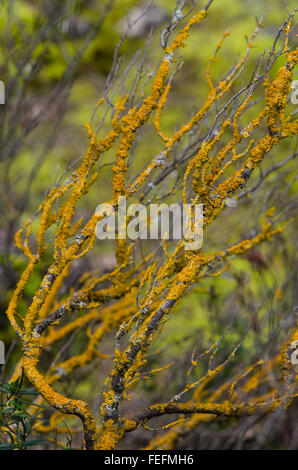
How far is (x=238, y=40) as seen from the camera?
175 inches

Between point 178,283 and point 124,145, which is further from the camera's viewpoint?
point 124,145

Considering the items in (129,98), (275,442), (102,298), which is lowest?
(275,442)

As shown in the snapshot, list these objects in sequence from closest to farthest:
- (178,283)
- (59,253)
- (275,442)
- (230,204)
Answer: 1. (178,283)
2. (59,253)
3. (230,204)
4. (275,442)

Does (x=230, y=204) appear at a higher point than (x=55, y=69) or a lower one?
lower

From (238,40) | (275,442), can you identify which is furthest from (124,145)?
(238,40)

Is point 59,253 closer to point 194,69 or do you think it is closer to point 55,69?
point 55,69

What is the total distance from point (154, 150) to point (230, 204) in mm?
2871

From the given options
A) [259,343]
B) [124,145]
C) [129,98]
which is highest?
[129,98]

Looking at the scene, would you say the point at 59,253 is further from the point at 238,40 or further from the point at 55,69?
the point at 55,69

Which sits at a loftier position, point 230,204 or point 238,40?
point 238,40

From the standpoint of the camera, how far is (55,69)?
16.3 feet

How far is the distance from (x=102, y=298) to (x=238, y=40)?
3.89 meters

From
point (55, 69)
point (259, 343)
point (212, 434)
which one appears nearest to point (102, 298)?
point (259, 343)

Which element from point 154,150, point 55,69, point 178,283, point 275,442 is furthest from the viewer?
point 55,69
